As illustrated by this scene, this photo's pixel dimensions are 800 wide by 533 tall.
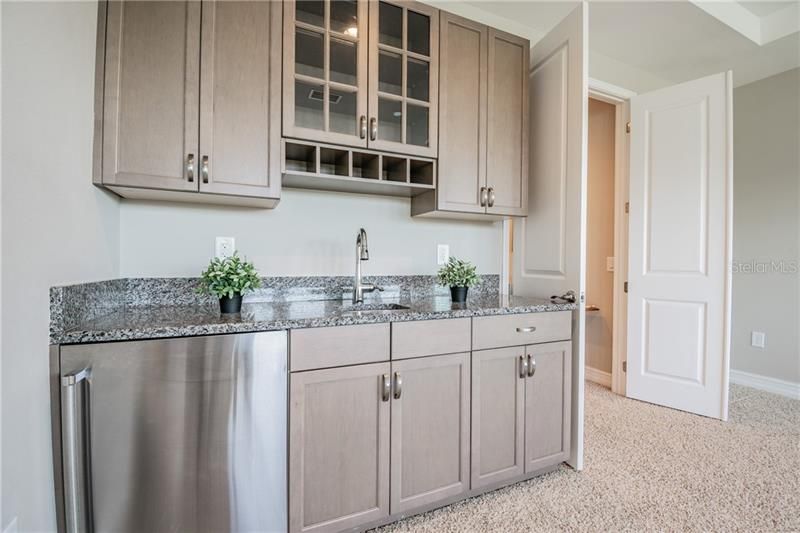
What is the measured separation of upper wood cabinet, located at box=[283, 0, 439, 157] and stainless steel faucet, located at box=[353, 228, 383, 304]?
1.42 ft

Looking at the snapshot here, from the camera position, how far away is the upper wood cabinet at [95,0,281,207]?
136 centimetres

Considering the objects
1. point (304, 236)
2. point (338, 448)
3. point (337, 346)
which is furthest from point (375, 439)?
point (304, 236)

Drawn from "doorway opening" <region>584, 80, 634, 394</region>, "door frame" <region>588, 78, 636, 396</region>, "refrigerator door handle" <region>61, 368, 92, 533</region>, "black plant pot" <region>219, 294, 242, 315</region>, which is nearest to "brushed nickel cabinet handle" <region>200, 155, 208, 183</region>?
"black plant pot" <region>219, 294, 242, 315</region>

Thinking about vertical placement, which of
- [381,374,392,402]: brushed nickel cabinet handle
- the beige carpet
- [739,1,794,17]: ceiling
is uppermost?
[739,1,794,17]: ceiling

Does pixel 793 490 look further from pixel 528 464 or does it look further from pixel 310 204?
pixel 310 204

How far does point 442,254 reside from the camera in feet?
7.45

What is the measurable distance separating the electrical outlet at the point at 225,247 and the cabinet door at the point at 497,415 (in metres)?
1.24

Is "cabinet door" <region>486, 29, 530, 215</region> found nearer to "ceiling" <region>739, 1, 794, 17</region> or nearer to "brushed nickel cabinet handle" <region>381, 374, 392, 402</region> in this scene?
"brushed nickel cabinet handle" <region>381, 374, 392, 402</region>

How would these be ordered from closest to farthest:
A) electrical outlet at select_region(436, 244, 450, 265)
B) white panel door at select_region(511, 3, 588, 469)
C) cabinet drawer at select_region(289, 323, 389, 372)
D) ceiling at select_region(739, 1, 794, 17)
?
cabinet drawer at select_region(289, 323, 389, 372), white panel door at select_region(511, 3, 588, 469), electrical outlet at select_region(436, 244, 450, 265), ceiling at select_region(739, 1, 794, 17)

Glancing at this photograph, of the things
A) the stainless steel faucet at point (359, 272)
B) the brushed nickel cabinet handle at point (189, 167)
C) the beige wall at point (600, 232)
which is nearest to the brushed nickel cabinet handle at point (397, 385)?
the stainless steel faucet at point (359, 272)

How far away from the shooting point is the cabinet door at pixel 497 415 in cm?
161

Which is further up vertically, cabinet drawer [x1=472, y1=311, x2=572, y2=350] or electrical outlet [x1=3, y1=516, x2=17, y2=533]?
cabinet drawer [x1=472, y1=311, x2=572, y2=350]

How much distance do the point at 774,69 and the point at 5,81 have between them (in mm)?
4688

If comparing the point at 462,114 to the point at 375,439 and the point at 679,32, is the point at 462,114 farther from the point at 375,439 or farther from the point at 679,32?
the point at 679,32
